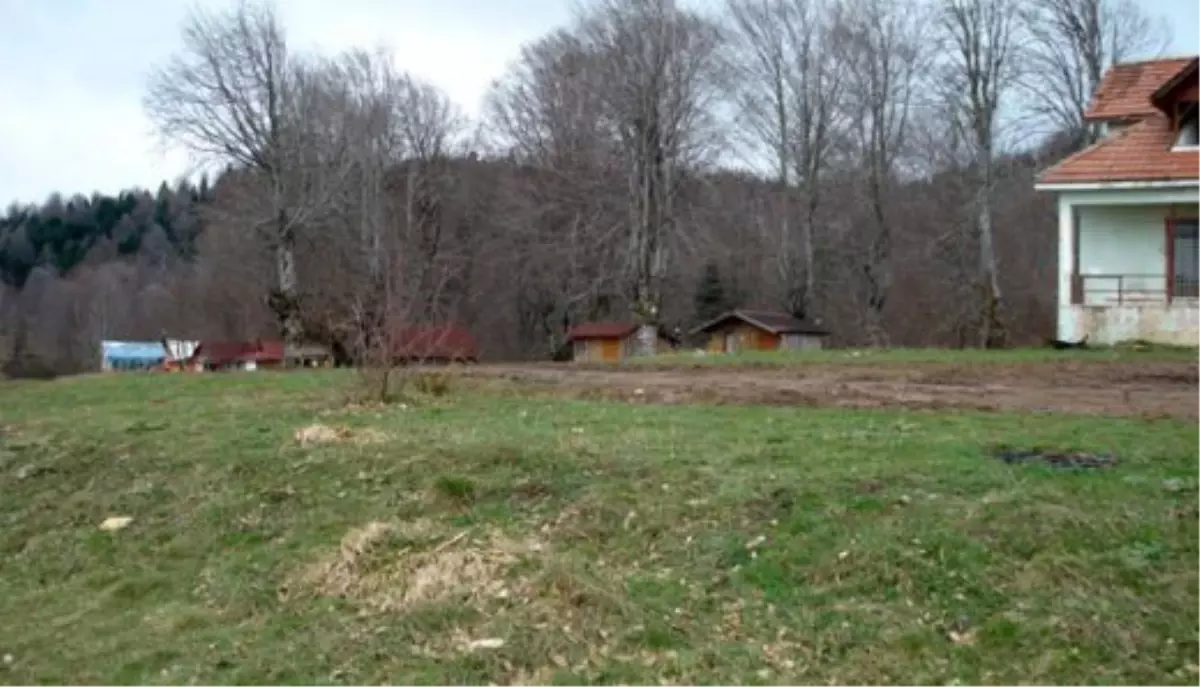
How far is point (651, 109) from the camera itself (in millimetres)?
34625

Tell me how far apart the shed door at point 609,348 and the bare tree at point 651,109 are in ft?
18.1

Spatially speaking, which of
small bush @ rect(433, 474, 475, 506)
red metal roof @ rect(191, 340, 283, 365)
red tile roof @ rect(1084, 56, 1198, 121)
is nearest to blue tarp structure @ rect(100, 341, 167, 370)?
red metal roof @ rect(191, 340, 283, 365)

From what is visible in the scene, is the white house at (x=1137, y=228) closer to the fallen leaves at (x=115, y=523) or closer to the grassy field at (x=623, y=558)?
the grassy field at (x=623, y=558)

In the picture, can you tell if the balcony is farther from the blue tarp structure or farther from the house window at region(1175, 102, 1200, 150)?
the blue tarp structure

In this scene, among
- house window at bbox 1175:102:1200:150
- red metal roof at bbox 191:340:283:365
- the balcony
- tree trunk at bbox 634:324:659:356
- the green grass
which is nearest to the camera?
the green grass

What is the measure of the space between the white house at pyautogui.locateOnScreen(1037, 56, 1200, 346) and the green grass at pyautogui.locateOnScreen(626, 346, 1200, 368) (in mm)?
1193

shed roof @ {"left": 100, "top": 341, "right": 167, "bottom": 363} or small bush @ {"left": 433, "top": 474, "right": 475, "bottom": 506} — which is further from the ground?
small bush @ {"left": 433, "top": 474, "right": 475, "bottom": 506}

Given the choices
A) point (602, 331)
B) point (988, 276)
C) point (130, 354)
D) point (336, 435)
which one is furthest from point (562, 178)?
point (130, 354)

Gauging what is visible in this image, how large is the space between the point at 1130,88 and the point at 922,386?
14849mm

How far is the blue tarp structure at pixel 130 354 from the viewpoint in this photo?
7338 cm

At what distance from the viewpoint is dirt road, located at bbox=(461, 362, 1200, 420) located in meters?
12.3

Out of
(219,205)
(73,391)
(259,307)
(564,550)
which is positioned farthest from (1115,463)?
(259,307)

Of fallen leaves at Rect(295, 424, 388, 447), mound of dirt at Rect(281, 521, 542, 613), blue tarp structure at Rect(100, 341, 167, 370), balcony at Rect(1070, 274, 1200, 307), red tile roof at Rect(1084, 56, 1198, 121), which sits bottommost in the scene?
blue tarp structure at Rect(100, 341, 167, 370)

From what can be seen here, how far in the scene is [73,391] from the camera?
63.5 feet
